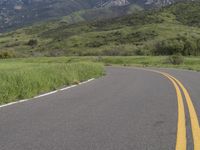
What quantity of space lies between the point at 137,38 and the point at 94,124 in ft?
353

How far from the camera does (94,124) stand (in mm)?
10539

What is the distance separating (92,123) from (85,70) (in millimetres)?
18712

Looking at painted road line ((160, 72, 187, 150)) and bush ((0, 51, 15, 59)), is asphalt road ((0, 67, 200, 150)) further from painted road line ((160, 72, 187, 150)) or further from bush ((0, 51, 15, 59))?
bush ((0, 51, 15, 59))

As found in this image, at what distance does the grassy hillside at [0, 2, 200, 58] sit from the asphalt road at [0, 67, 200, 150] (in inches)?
2930

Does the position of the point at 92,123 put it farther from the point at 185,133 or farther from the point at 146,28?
the point at 146,28

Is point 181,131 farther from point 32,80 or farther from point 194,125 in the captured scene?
point 32,80

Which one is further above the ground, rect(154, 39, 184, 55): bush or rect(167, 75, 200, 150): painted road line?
rect(167, 75, 200, 150): painted road line

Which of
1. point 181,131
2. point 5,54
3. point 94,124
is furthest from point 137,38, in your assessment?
point 181,131

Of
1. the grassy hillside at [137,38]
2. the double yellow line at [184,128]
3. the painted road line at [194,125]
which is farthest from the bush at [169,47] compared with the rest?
the double yellow line at [184,128]

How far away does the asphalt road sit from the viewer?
852cm

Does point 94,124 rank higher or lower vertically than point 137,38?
higher

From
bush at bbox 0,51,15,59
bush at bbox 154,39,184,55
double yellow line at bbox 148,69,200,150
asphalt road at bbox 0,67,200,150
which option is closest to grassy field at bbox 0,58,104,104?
asphalt road at bbox 0,67,200,150

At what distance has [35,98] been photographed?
53.4 feet

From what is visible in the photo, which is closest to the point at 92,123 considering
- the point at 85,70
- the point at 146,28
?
the point at 85,70
